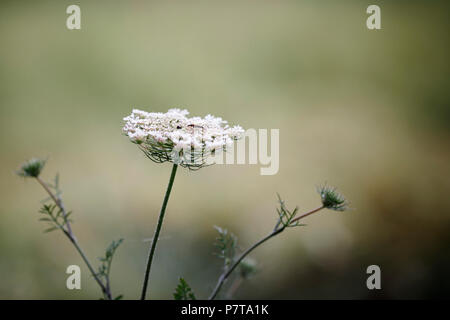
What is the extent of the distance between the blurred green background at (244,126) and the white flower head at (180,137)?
42.5 inches

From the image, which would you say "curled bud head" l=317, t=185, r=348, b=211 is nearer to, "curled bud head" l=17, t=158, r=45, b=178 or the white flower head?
the white flower head

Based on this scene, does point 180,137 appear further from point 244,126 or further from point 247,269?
point 244,126

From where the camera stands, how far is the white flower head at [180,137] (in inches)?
25.4

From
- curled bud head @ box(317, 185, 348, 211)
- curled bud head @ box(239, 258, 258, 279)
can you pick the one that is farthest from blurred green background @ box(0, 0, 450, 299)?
curled bud head @ box(317, 185, 348, 211)

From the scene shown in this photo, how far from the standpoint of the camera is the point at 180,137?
2.17 feet

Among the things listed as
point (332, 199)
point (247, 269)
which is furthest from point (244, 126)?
point (332, 199)

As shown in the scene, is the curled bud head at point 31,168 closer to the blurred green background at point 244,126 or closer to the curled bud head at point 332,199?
the curled bud head at point 332,199

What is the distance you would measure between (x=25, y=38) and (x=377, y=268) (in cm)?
296

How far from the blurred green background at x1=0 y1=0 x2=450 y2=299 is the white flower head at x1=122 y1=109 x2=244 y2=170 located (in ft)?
3.55

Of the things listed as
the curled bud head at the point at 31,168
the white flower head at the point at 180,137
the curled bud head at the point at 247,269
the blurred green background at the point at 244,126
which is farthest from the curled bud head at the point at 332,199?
the blurred green background at the point at 244,126

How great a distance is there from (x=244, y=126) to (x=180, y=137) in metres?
1.70

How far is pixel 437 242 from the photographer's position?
69.9 inches
